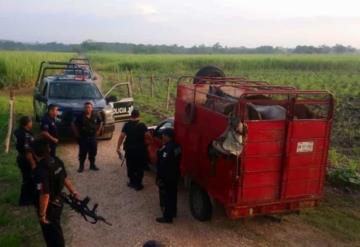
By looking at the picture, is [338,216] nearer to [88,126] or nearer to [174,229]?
[174,229]

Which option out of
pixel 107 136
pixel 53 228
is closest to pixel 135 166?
pixel 53 228

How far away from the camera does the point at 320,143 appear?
6.93 m

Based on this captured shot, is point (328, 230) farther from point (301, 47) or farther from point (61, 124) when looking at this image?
point (301, 47)

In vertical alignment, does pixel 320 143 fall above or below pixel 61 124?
above

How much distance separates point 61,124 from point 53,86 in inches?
69.4

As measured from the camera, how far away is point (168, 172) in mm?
7195

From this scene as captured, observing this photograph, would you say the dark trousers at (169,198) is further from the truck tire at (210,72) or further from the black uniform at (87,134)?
the truck tire at (210,72)

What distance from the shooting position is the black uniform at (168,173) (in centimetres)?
718

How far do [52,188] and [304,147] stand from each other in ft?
12.3

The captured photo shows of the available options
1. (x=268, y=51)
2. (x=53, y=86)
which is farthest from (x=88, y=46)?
(x=53, y=86)

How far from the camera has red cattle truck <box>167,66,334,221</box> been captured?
21.0 ft

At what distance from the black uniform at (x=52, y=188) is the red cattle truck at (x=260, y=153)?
2.25 m

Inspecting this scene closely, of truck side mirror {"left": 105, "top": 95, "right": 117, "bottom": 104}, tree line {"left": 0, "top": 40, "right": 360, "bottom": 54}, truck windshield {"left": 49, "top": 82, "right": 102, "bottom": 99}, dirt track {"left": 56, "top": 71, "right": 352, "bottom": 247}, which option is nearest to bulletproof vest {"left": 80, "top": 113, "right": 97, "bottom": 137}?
dirt track {"left": 56, "top": 71, "right": 352, "bottom": 247}

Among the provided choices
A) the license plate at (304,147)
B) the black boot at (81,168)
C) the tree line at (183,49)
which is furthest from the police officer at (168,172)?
the tree line at (183,49)
